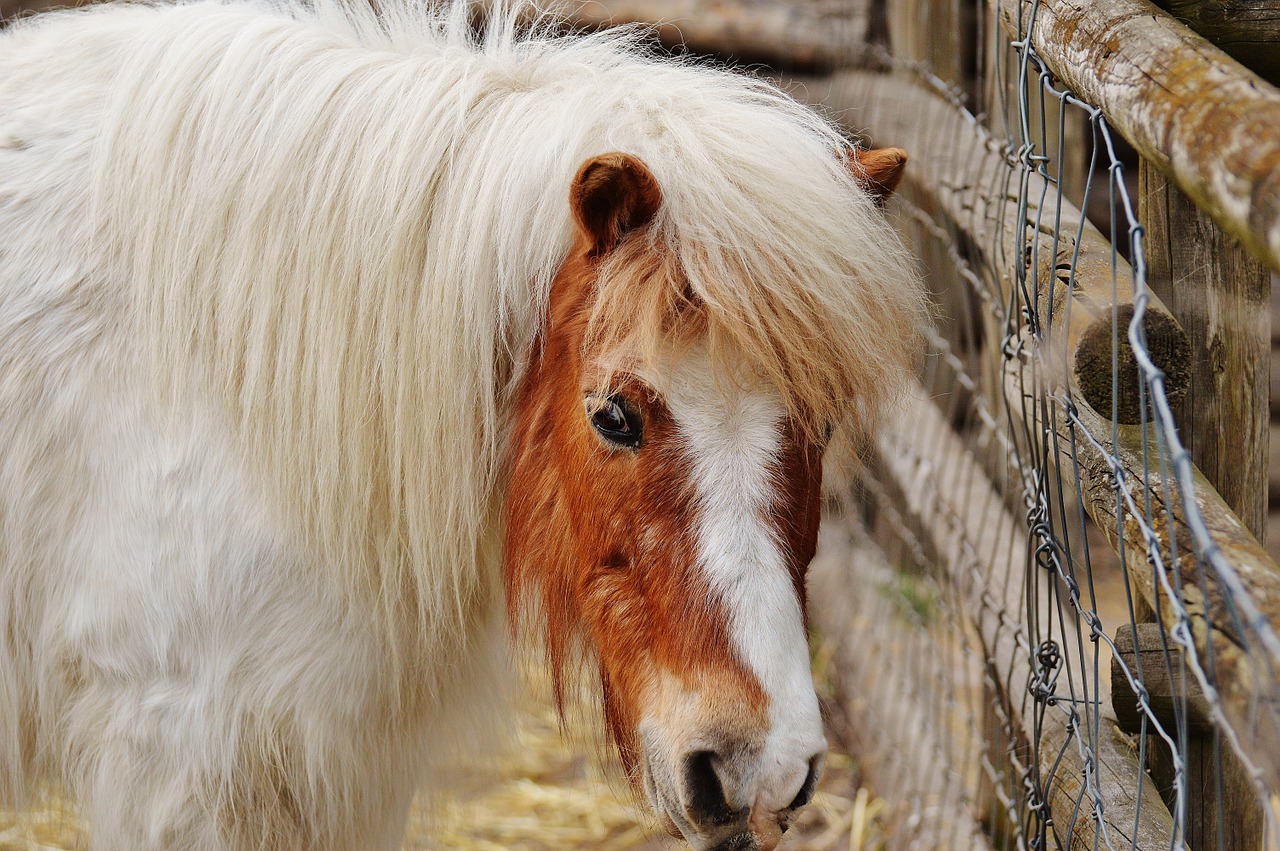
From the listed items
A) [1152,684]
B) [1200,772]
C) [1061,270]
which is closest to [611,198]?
[1061,270]

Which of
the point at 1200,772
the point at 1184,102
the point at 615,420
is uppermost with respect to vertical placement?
the point at 1184,102

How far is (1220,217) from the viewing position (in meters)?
0.97

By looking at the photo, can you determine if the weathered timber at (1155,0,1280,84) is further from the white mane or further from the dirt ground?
the dirt ground

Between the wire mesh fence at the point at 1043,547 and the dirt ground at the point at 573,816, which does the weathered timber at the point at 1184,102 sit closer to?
the wire mesh fence at the point at 1043,547

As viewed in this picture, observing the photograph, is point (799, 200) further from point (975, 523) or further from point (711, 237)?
point (975, 523)

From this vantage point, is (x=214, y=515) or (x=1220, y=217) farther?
(x=214, y=515)

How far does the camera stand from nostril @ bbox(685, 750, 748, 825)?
4.69 ft

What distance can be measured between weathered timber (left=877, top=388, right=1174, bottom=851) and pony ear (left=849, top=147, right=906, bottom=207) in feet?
1.21

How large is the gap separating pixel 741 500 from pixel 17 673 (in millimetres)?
1307

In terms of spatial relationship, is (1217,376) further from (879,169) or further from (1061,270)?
(879,169)

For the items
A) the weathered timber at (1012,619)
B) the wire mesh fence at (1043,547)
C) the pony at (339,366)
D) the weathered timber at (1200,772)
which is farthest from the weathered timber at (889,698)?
the pony at (339,366)

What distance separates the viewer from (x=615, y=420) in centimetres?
152

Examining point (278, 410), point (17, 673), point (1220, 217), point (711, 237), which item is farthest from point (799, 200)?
point (17, 673)

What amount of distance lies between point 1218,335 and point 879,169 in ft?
1.90
